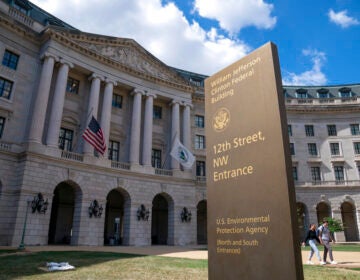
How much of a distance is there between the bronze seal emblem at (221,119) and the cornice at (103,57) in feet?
90.2

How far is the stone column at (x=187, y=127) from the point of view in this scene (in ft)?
127

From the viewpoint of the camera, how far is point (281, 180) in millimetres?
5031

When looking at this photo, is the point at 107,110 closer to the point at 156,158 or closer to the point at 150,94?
the point at 150,94

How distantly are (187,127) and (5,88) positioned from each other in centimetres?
2116

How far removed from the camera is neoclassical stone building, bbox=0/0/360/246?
25.8 m

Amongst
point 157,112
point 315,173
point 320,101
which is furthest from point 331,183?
point 157,112

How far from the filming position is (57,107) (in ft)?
93.5

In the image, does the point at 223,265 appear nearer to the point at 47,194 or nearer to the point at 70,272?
the point at 70,272

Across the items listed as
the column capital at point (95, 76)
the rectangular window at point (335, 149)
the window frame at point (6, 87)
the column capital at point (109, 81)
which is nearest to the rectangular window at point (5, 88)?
the window frame at point (6, 87)

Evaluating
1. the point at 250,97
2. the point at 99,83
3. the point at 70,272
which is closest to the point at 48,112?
the point at 99,83

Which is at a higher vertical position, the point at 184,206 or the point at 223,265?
the point at 184,206

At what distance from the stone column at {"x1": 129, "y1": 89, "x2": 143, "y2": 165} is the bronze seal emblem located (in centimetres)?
2685

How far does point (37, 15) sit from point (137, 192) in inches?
891

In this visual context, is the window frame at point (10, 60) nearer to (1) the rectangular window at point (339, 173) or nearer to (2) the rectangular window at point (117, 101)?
(2) the rectangular window at point (117, 101)
